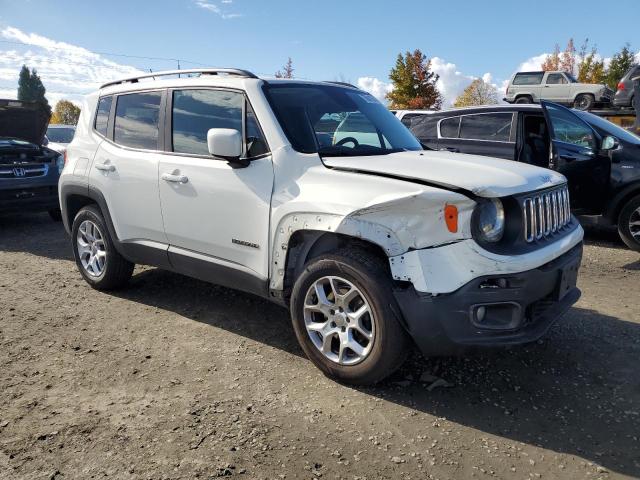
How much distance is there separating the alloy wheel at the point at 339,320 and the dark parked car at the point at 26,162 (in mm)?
6241

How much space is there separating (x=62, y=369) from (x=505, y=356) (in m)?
3.02

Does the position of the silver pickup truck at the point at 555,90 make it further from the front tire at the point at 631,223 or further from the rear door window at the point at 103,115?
the rear door window at the point at 103,115

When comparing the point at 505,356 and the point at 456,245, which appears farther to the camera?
the point at 505,356

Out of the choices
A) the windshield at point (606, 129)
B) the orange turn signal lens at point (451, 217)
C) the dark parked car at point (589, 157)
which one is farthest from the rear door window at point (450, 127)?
the orange turn signal lens at point (451, 217)

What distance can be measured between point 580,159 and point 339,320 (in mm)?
4943

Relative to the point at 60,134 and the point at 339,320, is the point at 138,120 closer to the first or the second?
the point at 339,320

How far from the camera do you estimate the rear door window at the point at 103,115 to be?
4793 millimetres

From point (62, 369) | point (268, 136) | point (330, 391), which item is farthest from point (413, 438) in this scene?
point (62, 369)

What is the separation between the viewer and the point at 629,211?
21.5 feet

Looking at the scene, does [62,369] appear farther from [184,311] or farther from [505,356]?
[505,356]

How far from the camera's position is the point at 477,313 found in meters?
2.84

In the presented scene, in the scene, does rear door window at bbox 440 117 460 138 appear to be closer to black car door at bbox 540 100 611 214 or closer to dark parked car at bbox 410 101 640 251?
dark parked car at bbox 410 101 640 251

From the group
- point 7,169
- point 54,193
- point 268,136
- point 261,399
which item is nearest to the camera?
point 261,399

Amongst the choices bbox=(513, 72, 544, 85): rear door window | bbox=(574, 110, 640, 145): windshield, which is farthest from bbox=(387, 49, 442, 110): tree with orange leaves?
bbox=(574, 110, 640, 145): windshield
